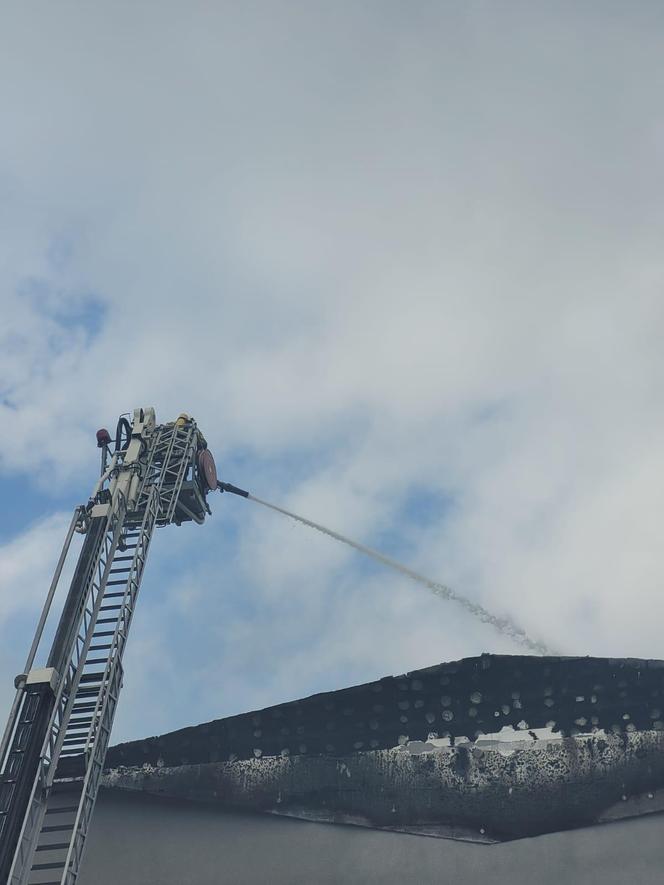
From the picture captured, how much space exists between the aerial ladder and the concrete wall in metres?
1.28

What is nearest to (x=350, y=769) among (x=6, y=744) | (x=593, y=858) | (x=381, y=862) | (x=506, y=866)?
(x=381, y=862)

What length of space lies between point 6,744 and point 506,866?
29.9ft

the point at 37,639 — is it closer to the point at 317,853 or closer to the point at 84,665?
the point at 84,665

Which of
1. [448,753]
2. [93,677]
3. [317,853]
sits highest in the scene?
[93,677]

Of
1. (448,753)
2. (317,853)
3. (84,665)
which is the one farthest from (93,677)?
(448,753)

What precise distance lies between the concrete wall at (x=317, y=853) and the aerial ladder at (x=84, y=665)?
128 cm

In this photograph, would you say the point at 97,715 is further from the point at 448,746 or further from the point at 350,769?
the point at 448,746

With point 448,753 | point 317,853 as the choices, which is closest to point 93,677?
point 317,853

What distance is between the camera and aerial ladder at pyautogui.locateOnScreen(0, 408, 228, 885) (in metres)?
16.0

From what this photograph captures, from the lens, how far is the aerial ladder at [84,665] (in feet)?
52.3

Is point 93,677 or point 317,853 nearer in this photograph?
point 93,677

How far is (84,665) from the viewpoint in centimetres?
1803

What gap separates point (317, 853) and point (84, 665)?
5775mm

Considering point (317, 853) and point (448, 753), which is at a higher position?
point (448, 753)
